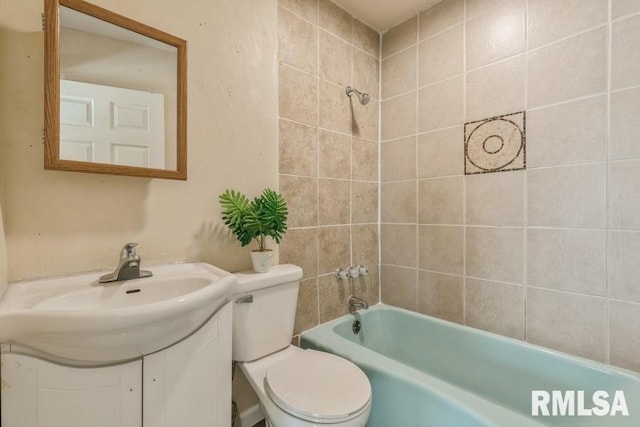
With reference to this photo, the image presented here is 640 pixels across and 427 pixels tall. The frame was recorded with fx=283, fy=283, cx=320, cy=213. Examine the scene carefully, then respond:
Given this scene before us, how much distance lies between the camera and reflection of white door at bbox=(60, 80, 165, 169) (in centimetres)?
A: 88

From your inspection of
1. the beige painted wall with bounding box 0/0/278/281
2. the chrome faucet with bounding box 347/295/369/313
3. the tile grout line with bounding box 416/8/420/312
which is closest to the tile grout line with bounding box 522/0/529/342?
the tile grout line with bounding box 416/8/420/312

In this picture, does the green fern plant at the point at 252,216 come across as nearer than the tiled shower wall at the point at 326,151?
A: Yes

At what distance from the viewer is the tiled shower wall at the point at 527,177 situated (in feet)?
3.80

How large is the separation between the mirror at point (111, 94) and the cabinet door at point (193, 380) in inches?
23.9

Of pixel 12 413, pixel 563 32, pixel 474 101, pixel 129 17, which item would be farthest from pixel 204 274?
pixel 563 32

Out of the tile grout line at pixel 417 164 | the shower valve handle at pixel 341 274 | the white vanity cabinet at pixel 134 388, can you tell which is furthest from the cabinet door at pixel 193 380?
the tile grout line at pixel 417 164

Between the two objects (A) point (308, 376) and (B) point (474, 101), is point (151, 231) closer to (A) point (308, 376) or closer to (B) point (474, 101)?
(A) point (308, 376)

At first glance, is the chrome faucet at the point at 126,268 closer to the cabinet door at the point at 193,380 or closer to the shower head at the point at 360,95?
the cabinet door at the point at 193,380

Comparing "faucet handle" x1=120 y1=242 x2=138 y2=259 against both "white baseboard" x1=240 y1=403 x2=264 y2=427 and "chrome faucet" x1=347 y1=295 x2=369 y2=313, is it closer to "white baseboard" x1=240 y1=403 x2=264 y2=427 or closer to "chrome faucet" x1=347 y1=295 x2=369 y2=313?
"white baseboard" x1=240 y1=403 x2=264 y2=427

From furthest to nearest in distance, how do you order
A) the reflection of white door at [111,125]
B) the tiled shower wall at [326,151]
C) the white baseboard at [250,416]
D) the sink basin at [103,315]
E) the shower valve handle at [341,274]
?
the shower valve handle at [341,274], the tiled shower wall at [326,151], the white baseboard at [250,416], the reflection of white door at [111,125], the sink basin at [103,315]

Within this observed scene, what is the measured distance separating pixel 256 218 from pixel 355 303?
0.94m

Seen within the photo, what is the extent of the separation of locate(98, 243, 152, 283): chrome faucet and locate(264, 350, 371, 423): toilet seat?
0.60 m

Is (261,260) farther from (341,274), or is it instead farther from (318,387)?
(341,274)

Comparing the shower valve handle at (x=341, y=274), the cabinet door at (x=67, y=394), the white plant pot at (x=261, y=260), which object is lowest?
the cabinet door at (x=67, y=394)
